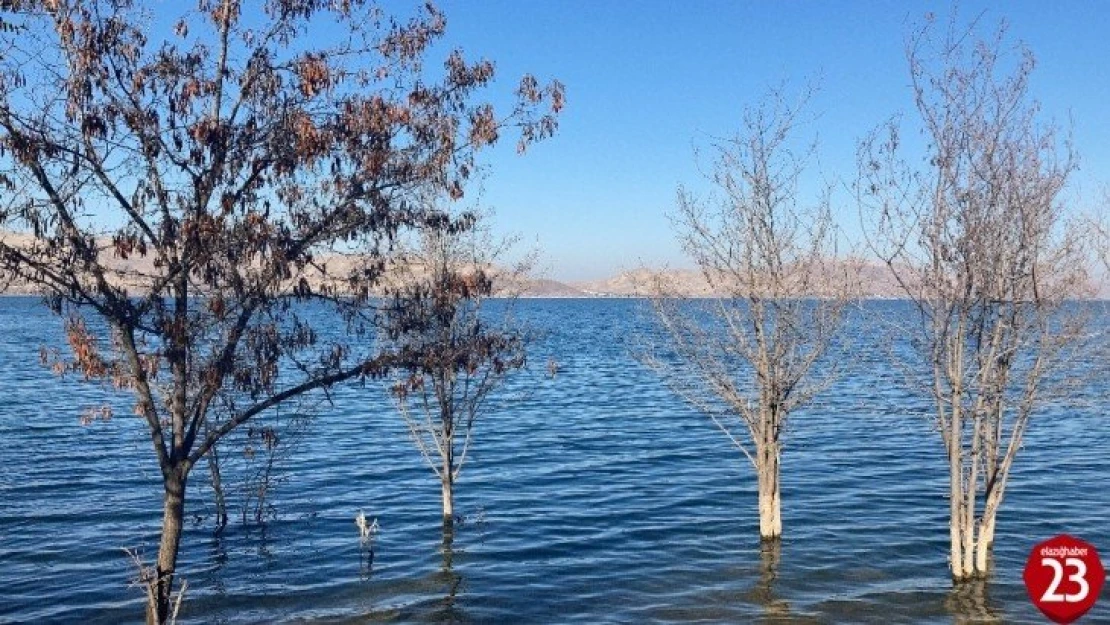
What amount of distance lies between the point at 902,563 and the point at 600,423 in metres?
21.7

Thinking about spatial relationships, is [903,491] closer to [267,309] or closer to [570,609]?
[570,609]

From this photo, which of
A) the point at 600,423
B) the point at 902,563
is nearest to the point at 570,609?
the point at 902,563

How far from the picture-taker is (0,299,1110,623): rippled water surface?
1625cm

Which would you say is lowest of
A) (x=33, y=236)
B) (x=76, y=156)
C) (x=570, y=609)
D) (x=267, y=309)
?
(x=570, y=609)

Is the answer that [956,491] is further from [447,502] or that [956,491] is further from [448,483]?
[447,502]

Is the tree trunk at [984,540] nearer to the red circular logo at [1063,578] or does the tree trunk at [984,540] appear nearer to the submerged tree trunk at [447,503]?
the red circular logo at [1063,578]

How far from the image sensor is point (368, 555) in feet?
63.0

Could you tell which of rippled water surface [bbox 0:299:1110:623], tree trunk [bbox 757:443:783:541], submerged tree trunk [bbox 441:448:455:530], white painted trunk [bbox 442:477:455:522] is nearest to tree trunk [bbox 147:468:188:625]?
rippled water surface [bbox 0:299:1110:623]

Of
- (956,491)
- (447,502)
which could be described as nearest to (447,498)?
(447,502)

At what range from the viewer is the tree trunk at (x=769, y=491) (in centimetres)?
1731

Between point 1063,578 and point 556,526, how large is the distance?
11882 millimetres

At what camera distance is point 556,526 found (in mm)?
21906

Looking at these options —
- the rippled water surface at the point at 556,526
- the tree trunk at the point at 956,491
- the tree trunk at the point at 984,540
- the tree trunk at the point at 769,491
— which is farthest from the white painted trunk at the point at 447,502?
the tree trunk at the point at 984,540

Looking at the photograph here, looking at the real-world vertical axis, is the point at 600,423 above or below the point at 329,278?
below
